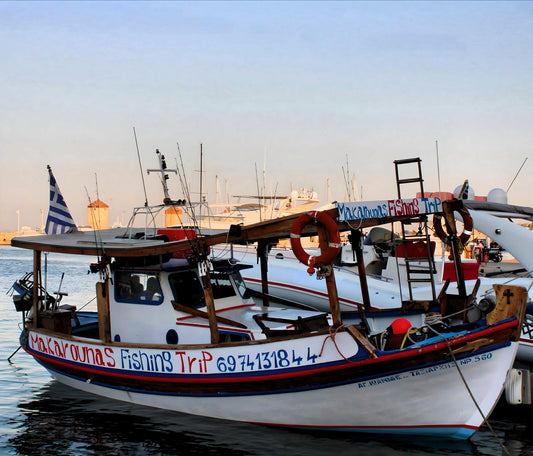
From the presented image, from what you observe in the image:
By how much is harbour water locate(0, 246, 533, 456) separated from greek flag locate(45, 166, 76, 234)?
11.1 ft

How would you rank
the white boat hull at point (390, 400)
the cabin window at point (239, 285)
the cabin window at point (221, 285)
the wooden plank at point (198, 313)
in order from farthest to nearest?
1. the cabin window at point (239, 285)
2. the cabin window at point (221, 285)
3. the wooden plank at point (198, 313)
4. the white boat hull at point (390, 400)

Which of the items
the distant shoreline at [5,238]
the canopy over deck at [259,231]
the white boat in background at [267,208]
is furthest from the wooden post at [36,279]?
the distant shoreline at [5,238]

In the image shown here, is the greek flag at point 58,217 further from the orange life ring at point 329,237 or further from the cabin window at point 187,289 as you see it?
the orange life ring at point 329,237

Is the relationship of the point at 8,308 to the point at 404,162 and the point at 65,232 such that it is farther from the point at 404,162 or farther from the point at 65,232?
the point at 404,162

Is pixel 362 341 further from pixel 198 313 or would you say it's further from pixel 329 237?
pixel 198 313

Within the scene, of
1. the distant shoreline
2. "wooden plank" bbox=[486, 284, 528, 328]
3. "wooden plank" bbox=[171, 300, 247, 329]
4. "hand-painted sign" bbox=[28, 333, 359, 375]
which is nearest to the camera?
"wooden plank" bbox=[486, 284, 528, 328]

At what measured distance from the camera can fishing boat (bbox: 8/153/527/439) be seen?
827cm

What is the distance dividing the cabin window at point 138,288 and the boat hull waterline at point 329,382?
1.02 meters

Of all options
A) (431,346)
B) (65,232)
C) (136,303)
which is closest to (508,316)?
(431,346)

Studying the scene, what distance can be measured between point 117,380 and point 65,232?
350 centimetres

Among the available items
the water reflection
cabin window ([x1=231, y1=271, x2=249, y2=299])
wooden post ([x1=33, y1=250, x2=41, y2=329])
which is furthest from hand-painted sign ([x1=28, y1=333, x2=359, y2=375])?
cabin window ([x1=231, y1=271, x2=249, y2=299])

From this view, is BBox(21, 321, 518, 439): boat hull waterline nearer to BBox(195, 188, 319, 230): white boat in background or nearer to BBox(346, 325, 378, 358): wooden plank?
BBox(346, 325, 378, 358): wooden plank

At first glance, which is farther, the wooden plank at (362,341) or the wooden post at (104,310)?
the wooden post at (104,310)

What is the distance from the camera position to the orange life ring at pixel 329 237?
8.27 meters
